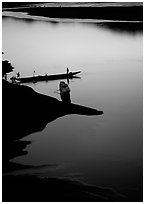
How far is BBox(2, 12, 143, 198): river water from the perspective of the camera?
1470 mm

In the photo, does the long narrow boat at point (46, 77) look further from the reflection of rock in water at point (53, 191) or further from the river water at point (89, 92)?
the reflection of rock in water at point (53, 191)

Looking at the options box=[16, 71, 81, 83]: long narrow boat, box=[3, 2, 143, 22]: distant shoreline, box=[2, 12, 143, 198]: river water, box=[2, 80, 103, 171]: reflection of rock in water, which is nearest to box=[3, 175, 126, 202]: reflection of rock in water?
box=[2, 12, 143, 198]: river water

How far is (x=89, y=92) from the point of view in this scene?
1.61 metres

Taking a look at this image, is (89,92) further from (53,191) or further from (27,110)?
(53,191)

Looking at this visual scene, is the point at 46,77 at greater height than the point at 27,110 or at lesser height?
greater

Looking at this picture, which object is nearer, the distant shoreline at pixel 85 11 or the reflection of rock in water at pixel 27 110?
the reflection of rock in water at pixel 27 110

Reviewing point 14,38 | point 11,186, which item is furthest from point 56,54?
point 11,186

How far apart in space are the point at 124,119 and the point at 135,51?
1.17ft

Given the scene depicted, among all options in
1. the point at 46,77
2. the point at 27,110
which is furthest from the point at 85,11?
the point at 27,110

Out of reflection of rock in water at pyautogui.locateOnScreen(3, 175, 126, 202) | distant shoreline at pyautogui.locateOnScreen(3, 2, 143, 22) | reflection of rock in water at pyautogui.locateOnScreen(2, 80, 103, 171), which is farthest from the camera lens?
distant shoreline at pyautogui.locateOnScreen(3, 2, 143, 22)

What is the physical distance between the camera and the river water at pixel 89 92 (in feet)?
4.82

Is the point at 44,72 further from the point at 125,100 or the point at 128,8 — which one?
the point at 128,8

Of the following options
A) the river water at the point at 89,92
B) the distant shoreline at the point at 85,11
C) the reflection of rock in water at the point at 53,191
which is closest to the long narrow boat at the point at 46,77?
the river water at the point at 89,92

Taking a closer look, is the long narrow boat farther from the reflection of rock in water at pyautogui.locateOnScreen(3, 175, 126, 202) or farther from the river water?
the reflection of rock in water at pyautogui.locateOnScreen(3, 175, 126, 202)
